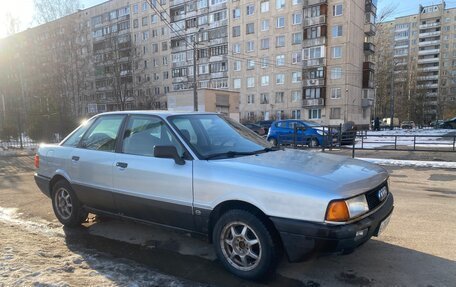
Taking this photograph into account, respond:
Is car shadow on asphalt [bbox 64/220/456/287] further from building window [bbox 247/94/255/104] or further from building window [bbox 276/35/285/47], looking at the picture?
building window [bbox 247/94/255/104]

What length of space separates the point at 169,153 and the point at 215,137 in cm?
71

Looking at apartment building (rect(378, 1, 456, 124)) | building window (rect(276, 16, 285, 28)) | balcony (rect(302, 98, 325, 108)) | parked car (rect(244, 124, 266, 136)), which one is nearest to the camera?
parked car (rect(244, 124, 266, 136))

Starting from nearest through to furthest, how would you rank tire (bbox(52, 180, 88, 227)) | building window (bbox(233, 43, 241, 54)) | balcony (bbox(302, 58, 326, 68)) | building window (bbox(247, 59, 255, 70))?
tire (bbox(52, 180, 88, 227))
balcony (bbox(302, 58, 326, 68))
building window (bbox(247, 59, 255, 70))
building window (bbox(233, 43, 241, 54))

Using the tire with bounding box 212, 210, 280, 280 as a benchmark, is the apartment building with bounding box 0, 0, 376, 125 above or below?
above

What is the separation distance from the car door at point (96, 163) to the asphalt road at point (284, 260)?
54cm

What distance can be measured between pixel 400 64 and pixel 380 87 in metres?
15.2

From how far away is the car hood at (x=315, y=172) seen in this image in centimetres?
294

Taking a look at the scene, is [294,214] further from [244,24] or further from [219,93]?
[244,24]

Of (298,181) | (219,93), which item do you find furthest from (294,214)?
(219,93)

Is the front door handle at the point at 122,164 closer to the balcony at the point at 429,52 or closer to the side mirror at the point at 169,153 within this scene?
the side mirror at the point at 169,153

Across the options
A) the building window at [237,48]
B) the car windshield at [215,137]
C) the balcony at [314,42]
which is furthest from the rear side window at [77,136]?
the building window at [237,48]

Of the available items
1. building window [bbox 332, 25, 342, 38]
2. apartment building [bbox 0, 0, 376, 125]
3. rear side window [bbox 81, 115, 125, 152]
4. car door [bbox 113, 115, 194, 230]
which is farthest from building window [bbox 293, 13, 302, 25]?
car door [bbox 113, 115, 194, 230]

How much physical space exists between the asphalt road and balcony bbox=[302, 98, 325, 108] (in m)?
42.4

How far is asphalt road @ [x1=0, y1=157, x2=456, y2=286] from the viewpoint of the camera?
330cm
